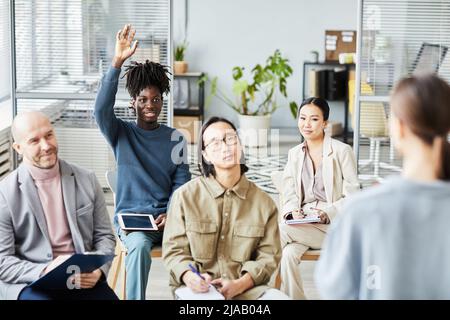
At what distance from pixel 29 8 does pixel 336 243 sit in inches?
173

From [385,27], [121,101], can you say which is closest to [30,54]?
[121,101]

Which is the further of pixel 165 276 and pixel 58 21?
pixel 58 21

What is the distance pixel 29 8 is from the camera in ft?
20.2

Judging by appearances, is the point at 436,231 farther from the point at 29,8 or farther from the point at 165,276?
the point at 29,8

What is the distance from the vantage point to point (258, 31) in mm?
Answer: 10758

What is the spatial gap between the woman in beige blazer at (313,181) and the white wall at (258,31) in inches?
250

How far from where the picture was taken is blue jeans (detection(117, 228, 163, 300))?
3.92 m

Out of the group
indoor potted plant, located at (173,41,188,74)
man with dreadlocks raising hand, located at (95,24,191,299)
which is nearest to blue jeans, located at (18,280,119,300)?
man with dreadlocks raising hand, located at (95,24,191,299)

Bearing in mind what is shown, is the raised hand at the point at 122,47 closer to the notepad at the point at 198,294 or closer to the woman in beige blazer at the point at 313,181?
the woman in beige blazer at the point at 313,181

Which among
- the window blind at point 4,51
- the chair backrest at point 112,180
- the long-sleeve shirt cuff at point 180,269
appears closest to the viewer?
the long-sleeve shirt cuff at point 180,269

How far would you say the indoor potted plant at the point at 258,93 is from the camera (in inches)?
402

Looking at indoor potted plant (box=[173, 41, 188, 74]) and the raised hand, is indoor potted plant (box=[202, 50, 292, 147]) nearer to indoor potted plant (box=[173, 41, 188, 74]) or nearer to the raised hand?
indoor potted plant (box=[173, 41, 188, 74])

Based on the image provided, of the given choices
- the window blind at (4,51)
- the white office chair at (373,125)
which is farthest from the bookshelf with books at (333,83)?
the window blind at (4,51)

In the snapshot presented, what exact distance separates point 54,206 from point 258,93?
7.55 m
